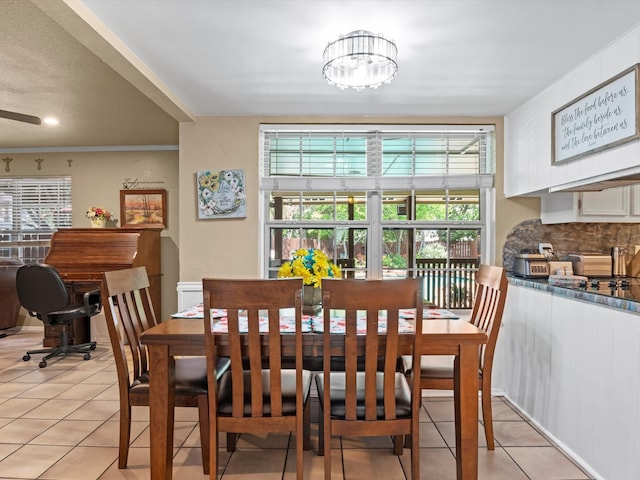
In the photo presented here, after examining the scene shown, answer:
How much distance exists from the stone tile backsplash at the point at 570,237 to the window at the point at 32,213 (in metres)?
5.39

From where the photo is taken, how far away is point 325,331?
5.90ft

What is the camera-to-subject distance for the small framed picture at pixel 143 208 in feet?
17.9

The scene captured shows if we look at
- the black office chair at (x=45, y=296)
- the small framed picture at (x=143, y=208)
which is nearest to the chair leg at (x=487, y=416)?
the black office chair at (x=45, y=296)

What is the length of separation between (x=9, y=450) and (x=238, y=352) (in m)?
1.73

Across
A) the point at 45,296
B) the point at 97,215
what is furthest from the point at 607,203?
the point at 97,215

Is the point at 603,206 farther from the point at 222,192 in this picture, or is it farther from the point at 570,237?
the point at 222,192

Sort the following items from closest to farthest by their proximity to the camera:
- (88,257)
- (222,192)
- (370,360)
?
(370,360) < (222,192) < (88,257)

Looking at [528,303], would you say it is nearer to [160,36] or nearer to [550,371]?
[550,371]

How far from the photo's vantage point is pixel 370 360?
71.6 inches

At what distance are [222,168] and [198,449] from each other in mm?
2262

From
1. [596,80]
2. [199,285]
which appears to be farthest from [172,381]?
[596,80]

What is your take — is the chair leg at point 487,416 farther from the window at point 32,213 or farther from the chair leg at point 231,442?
the window at point 32,213

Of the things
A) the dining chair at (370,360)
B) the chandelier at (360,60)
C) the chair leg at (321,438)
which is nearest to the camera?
the dining chair at (370,360)

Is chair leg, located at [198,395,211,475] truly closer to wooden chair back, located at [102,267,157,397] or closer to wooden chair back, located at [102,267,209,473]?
wooden chair back, located at [102,267,209,473]
